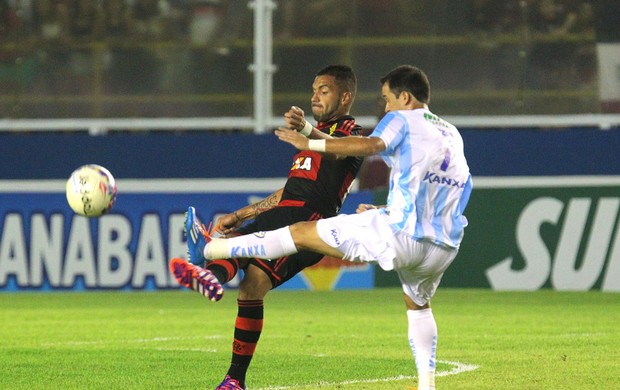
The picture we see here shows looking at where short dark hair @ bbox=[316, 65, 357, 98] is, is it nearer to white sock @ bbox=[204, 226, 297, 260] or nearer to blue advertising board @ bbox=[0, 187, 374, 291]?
white sock @ bbox=[204, 226, 297, 260]

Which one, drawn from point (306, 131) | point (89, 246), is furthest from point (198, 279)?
point (89, 246)

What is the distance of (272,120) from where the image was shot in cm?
1570

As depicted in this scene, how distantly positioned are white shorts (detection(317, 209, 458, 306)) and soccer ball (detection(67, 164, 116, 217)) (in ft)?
5.92

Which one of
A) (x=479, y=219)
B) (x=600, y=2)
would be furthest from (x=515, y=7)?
(x=479, y=219)

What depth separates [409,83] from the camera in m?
6.74

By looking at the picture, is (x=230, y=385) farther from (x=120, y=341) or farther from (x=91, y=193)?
(x=120, y=341)

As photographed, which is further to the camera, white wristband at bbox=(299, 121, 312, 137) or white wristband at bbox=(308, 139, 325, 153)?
white wristband at bbox=(299, 121, 312, 137)

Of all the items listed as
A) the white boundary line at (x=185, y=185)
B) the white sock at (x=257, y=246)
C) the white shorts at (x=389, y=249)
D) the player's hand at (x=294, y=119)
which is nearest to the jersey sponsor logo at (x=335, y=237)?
the white shorts at (x=389, y=249)

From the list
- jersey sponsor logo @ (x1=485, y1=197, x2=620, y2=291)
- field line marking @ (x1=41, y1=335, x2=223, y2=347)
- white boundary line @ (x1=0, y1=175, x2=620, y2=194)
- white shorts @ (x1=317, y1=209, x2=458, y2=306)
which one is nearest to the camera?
white shorts @ (x1=317, y1=209, x2=458, y2=306)

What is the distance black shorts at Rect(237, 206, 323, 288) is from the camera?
724 centimetres

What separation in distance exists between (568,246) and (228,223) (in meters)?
7.42

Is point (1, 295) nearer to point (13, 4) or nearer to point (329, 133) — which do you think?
point (13, 4)

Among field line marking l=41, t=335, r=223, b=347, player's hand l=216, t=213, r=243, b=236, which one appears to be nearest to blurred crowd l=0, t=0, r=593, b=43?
field line marking l=41, t=335, r=223, b=347

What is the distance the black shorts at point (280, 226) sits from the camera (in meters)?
7.24
